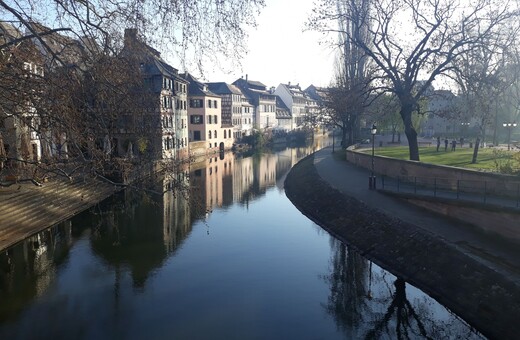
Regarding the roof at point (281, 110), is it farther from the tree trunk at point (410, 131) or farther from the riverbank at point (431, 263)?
the riverbank at point (431, 263)

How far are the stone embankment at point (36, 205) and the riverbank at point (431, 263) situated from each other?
1088 centimetres

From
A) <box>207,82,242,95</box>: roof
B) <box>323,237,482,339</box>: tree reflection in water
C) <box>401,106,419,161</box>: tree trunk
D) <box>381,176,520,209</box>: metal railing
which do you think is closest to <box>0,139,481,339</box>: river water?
<box>323,237,482,339</box>: tree reflection in water

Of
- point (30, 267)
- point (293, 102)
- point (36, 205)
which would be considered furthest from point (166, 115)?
point (293, 102)

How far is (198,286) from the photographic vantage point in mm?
15102

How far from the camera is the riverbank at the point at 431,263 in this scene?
38.2 feet

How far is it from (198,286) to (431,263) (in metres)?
7.72

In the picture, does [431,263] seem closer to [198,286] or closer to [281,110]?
[198,286]

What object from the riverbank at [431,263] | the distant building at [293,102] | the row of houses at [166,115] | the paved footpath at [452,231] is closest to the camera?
the row of houses at [166,115]

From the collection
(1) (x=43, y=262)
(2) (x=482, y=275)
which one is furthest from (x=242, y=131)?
(2) (x=482, y=275)

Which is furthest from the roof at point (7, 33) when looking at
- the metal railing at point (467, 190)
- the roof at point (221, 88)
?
the roof at point (221, 88)

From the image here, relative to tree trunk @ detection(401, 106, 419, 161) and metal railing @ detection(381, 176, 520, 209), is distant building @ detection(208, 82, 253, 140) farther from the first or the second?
metal railing @ detection(381, 176, 520, 209)

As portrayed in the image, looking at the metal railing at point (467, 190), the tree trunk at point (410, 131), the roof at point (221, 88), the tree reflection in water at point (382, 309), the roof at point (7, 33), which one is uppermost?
the roof at point (221, 88)

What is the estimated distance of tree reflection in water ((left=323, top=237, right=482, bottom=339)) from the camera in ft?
40.3

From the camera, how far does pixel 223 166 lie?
4912 centimetres
